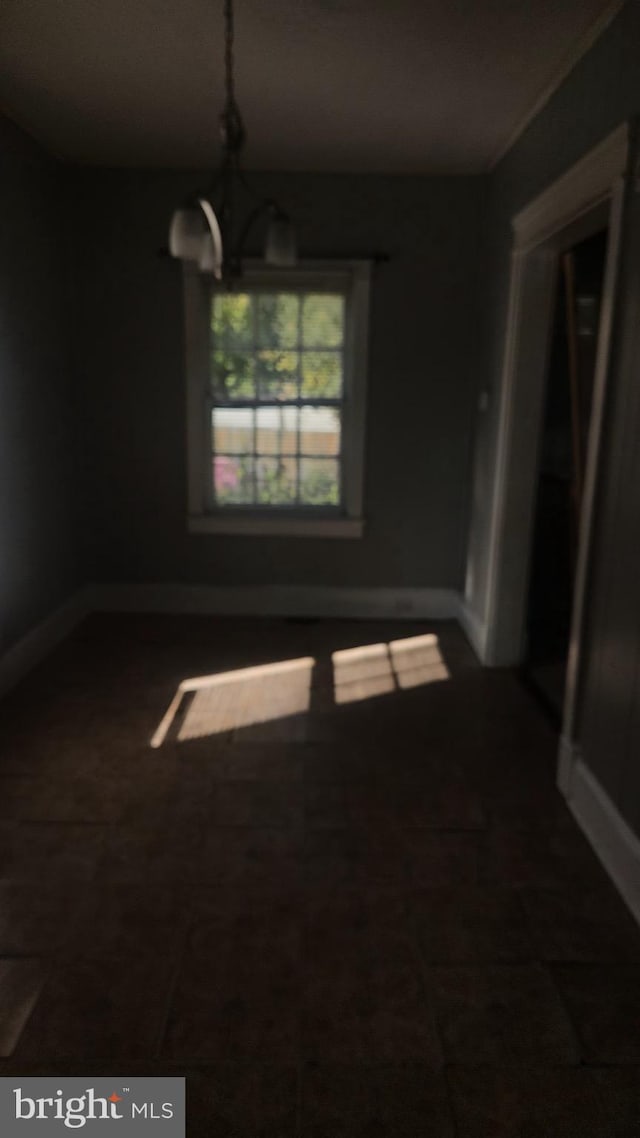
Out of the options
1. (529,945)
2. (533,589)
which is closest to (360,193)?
(533,589)

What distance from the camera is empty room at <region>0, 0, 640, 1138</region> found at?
194 centimetres

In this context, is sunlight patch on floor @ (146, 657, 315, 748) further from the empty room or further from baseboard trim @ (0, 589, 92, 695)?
baseboard trim @ (0, 589, 92, 695)

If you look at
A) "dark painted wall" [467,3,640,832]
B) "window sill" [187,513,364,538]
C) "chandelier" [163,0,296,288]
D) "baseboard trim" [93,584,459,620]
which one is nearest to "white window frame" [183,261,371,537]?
"window sill" [187,513,364,538]

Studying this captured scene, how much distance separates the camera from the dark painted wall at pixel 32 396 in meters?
3.88

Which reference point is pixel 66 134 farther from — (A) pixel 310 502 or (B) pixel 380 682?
(B) pixel 380 682

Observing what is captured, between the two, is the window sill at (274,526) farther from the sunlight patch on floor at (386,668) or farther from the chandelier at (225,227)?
the chandelier at (225,227)

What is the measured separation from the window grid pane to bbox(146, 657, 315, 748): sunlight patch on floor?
1327 mm

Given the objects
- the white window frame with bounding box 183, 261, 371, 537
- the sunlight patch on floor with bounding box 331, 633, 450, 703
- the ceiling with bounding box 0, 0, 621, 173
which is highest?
the ceiling with bounding box 0, 0, 621, 173

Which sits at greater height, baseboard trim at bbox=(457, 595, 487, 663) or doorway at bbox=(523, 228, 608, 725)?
doorway at bbox=(523, 228, 608, 725)

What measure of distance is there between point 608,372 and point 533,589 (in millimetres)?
1870

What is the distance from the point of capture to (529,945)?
7.29 feet

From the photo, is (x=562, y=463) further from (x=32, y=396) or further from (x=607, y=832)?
(x=32, y=396)

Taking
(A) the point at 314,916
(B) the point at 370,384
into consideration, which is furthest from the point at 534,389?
(A) the point at 314,916

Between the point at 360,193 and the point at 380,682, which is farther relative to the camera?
the point at 360,193
